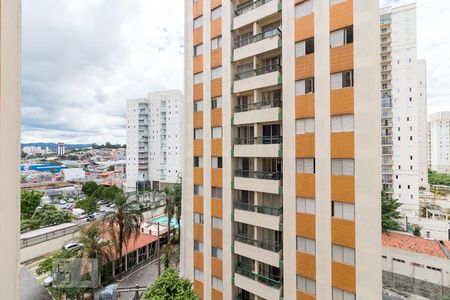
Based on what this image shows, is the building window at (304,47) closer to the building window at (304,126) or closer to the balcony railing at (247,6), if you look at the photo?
the building window at (304,126)

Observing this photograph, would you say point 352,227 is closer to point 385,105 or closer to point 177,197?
point 177,197

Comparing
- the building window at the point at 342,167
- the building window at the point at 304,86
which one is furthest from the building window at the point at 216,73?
the building window at the point at 342,167

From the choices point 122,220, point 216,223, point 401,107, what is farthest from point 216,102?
point 401,107

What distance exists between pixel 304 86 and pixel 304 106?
88cm

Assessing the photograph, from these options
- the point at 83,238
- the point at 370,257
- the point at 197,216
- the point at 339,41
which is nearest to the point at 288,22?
the point at 339,41

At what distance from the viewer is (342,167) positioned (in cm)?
859

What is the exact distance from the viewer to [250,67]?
11844 millimetres

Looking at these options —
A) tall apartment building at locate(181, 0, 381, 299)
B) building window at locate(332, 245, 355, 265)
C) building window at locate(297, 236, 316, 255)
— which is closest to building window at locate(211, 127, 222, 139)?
tall apartment building at locate(181, 0, 381, 299)

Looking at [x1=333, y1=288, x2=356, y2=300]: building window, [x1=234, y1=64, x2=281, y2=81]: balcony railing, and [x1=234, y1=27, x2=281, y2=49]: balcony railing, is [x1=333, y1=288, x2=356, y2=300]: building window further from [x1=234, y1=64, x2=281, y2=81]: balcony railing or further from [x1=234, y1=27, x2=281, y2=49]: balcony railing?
[x1=234, y1=27, x2=281, y2=49]: balcony railing

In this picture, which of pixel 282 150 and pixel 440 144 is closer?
pixel 282 150

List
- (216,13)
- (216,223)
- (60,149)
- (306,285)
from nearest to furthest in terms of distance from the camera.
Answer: (306,285)
(216,223)
(216,13)
(60,149)

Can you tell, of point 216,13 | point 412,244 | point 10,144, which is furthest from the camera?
point 412,244

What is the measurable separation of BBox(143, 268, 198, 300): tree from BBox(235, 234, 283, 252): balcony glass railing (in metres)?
3.52

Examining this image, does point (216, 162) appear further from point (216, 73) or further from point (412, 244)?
point (412, 244)
